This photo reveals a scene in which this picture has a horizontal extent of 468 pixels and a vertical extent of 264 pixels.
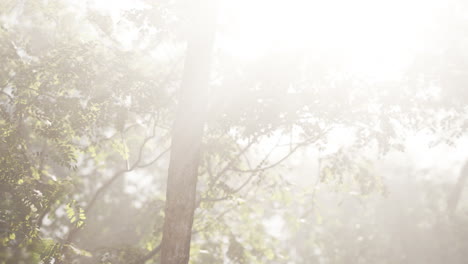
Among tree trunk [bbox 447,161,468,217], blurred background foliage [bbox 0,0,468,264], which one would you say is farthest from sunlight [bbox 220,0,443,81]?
tree trunk [bbox 447,161,468,217]

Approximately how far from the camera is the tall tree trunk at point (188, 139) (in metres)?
6.92

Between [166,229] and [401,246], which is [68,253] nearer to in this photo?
[166,229]

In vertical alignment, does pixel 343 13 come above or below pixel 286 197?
above

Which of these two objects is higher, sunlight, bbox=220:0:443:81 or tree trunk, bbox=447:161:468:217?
tree trunk, bbox=447:161:468:217

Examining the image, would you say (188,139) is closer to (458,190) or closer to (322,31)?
(322,31)

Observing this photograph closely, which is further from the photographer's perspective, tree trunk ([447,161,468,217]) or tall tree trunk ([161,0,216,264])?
tree trunk ([447,161,468,217])

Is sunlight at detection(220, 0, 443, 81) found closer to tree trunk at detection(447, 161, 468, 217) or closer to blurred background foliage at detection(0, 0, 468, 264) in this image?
blurred background foliage at detection(0, 0, 468, 264)

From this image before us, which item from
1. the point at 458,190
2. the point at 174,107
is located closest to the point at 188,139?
the point at 174,107

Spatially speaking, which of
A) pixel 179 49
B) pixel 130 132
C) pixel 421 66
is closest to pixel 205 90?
pixel 179 49

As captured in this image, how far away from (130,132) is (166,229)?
196 inches

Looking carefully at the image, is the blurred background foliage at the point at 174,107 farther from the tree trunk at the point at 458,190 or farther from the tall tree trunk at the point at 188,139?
the tree trunk at the point at 458,190

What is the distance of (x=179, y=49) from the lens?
1032 cm

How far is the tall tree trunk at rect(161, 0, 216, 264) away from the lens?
6.92 m

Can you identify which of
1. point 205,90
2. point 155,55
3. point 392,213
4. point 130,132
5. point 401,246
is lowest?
point 205,90
